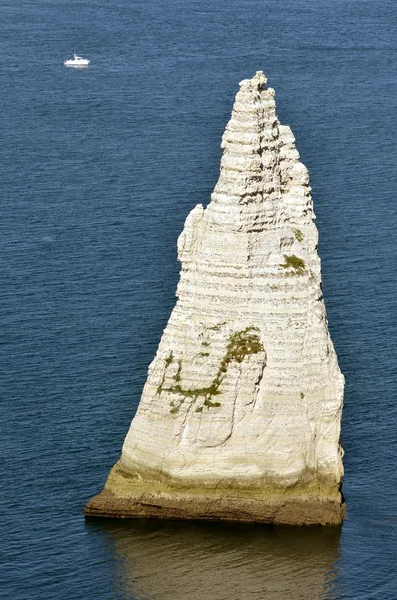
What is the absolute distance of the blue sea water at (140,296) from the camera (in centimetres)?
8125

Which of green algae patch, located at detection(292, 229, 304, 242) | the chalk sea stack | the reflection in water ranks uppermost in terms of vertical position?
green algae patch, located at detection(292, 229, 304, 242)

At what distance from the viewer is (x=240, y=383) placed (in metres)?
84.9

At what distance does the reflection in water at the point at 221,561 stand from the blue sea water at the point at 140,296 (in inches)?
4.2

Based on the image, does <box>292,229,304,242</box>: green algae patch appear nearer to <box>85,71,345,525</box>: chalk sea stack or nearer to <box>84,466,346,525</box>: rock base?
<box>85,71,345,525</box>: chalk sea stack

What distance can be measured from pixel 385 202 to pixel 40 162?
2953 cm

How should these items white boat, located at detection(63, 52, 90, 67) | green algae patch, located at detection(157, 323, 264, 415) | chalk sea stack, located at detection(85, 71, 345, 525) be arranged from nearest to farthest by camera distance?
chalk sea stack, located at detection(85, 71, 345, 525)
green algae patch, located at detection(157, 323, 264, 415)
white boat, located at detection(63, 52, 90, 67)

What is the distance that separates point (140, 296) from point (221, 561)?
3574 centimetres

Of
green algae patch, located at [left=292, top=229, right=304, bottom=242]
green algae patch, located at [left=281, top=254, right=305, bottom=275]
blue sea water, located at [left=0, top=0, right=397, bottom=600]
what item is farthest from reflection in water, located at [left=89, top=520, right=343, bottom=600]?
green algae patch, located at [left=292, top=229, right=304, bottom=242]

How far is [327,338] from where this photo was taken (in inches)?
3381

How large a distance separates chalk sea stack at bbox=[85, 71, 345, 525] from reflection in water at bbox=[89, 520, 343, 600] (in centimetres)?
92

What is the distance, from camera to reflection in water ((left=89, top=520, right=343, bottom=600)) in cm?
7888

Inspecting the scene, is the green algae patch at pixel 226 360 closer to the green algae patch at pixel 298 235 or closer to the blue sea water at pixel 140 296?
the green algae patch at pixel 298 235

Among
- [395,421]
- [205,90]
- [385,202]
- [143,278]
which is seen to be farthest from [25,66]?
[395,421]

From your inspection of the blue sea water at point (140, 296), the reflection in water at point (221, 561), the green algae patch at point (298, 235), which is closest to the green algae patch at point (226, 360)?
the green algae patch at point (298, 235)
